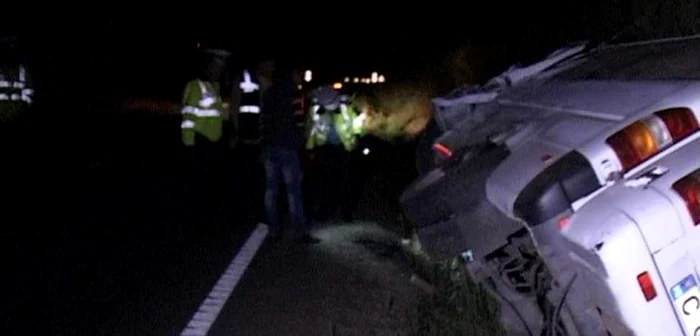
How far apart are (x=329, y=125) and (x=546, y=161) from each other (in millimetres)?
7566

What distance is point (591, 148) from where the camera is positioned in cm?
446

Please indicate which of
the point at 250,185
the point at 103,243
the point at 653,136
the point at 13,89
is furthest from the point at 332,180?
the point at 653,136

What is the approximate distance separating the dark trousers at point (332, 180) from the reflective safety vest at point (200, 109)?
1955 mm

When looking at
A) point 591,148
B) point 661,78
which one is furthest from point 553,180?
point 661,78

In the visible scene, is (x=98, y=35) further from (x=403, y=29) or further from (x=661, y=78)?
(x=661, y=78)

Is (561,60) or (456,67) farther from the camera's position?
(456,67)

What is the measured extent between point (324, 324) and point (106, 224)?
512 cm

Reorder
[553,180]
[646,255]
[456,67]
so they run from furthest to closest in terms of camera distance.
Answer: [456,67] → [553,180] → [646,255]

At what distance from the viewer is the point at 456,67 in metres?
24.0

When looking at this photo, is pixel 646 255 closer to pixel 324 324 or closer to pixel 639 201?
pixel 639 201

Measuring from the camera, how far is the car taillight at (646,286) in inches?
162

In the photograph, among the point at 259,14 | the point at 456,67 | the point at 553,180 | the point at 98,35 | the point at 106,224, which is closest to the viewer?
the point at 553,180

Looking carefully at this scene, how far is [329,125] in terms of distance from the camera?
40.2 ft

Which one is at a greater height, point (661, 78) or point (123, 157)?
point (661, 78)
